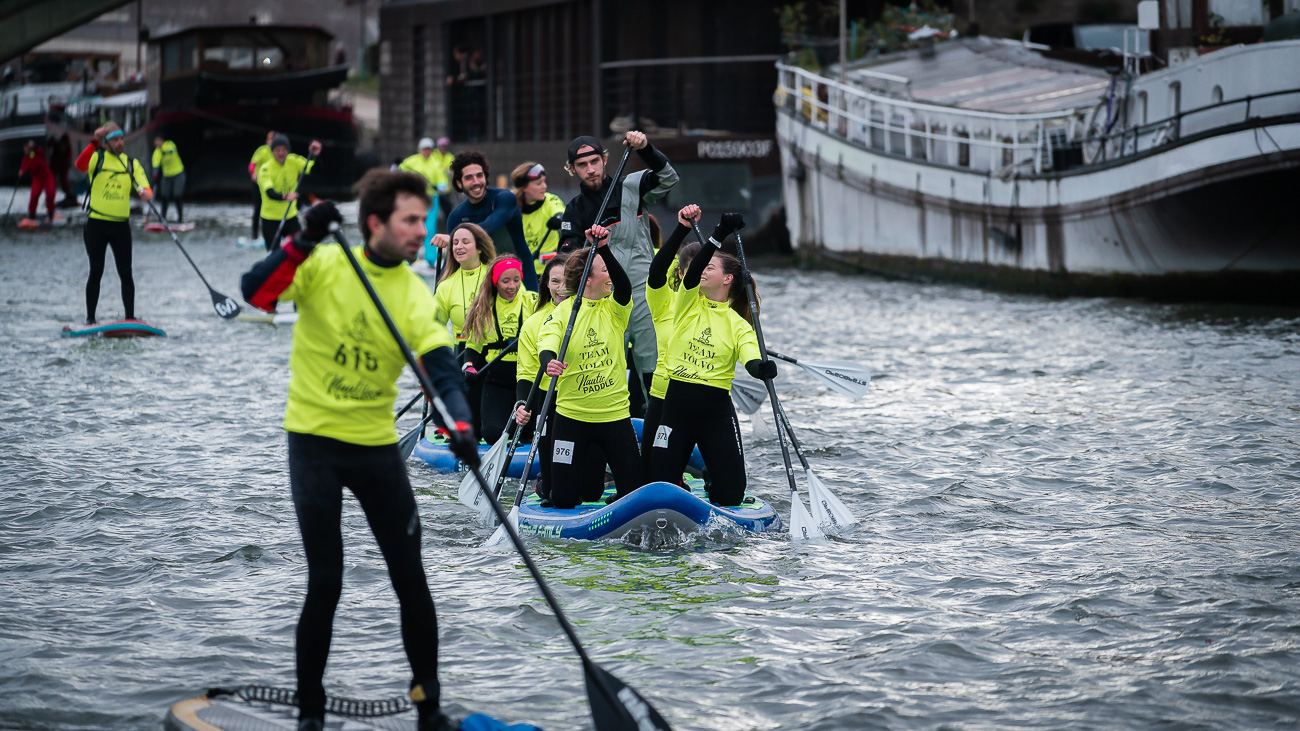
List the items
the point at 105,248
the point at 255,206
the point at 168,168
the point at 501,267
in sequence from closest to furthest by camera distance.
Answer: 1. the point at 501,267
2. the point at 105,248
3. the point at 255,206
4. the point at 168,168

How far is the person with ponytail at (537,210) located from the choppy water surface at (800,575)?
235 cm

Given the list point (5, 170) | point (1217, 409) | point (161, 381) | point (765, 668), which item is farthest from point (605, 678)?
point (5, 170)

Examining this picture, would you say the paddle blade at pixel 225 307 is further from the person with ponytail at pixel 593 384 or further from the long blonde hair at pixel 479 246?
the person with ponytail at pixel 593 384

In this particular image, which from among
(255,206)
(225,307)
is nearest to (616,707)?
(225,307)

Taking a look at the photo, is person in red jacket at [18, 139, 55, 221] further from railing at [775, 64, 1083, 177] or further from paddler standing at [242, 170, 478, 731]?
paddler standing at [242, 170, 478, 731]

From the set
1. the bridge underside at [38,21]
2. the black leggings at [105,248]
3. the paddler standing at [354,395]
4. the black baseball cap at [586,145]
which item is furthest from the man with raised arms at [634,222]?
the bridge underside at [38,21]

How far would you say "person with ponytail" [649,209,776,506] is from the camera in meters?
7.74

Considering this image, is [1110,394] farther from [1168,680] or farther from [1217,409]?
[1168,680]

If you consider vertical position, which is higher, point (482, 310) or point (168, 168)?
point (168, 168)

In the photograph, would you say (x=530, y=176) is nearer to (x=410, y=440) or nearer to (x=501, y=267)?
(x=501, y=267)

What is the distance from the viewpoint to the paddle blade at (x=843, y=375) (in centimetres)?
868

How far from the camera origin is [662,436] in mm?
7855

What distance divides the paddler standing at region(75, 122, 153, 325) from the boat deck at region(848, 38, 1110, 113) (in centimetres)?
1272

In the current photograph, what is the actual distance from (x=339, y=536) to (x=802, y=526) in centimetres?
353
